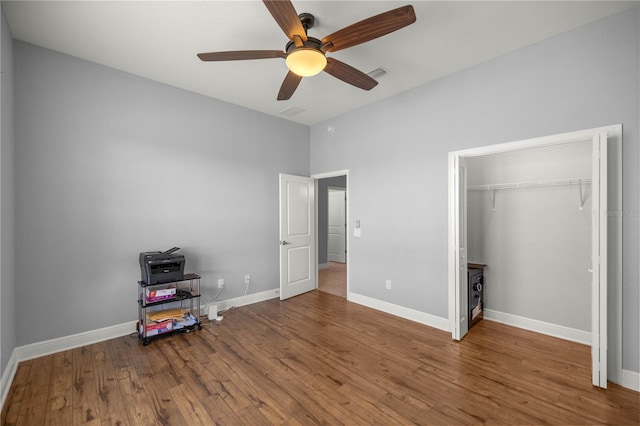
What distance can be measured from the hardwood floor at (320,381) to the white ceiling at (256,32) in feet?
9.81

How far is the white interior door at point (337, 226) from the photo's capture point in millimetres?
7977

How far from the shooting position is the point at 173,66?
311cm

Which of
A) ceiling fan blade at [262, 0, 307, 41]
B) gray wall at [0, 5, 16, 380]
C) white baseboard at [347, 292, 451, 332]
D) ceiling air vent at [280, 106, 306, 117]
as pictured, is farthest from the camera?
ceiling air vent at [280, 106, 306, 117]

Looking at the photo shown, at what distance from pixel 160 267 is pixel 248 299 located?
154 centimetres

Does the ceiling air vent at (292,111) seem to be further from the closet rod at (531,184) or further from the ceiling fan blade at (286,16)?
the closet rod at (531,184)

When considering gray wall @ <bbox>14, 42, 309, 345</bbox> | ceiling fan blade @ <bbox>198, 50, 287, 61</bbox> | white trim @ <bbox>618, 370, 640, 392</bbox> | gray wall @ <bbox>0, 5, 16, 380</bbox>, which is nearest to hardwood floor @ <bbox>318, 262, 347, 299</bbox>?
gray wall @ <bbox>14, 42, 309, 345</bbox>

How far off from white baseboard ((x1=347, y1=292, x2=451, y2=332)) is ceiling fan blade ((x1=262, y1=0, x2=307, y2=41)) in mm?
3245

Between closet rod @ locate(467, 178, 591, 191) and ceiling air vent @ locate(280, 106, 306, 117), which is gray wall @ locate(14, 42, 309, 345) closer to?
→ ceiling air vent @ locate(280, 106, 306, 117)

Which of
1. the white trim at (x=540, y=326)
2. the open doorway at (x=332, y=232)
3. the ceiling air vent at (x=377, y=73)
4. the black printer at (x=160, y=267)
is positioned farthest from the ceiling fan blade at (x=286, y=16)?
the open doorway at (x=332, y=232)

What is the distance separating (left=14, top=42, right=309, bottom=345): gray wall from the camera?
8.89 feet

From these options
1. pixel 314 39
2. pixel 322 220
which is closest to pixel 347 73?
pixel 314 39

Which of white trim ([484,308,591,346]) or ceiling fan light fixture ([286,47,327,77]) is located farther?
white trim ([484,308,591,346])

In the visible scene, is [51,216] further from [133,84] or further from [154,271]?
[133,84]

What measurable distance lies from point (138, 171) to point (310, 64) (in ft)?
8.07
